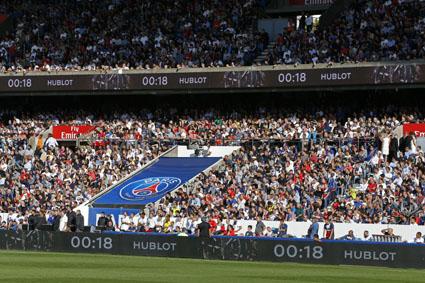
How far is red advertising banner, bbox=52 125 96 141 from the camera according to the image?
5522 cm

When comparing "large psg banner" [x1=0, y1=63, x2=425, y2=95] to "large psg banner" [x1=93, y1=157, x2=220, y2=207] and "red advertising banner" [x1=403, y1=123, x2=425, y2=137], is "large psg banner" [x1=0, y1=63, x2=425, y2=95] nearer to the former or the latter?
"red advertising banner" [x1=403, y1=123, x2=425, y2=137]

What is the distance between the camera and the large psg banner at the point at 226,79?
48688 mm

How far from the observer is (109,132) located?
54062 millimetres

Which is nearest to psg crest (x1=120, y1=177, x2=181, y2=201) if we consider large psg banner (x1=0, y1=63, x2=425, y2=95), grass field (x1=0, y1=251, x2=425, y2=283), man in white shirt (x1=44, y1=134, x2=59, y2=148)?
man in white shirt (x1=44, y1=134, x2=59, y2=148)

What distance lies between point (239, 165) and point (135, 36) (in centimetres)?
1328

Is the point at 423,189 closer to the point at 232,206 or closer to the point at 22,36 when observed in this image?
the point at 232,206

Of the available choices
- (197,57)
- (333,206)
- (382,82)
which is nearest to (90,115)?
(197,57)

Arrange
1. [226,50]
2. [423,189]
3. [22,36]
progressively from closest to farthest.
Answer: [423,189] → [226,50] → [22,36]

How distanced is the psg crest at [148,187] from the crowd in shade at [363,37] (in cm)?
842

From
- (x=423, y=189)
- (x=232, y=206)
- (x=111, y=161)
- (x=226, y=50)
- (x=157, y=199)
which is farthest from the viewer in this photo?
(x=226, y=50)

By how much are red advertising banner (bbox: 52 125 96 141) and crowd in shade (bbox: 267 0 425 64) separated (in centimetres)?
980

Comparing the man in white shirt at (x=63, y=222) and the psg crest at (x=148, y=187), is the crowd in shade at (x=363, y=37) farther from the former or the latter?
the man in white shirt at (x=63, y=222)

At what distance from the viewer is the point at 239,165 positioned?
46.9m

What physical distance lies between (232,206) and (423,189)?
734 cm
